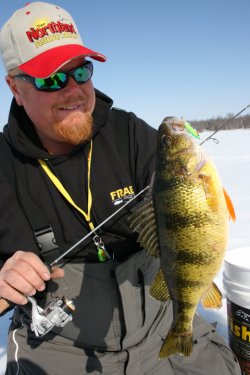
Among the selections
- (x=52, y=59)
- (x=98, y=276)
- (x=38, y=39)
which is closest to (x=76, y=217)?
(x=98, y=276)

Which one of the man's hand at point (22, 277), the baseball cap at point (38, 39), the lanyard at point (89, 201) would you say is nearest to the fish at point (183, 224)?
the man's hand at point (22, 277)

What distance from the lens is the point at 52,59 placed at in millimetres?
2551

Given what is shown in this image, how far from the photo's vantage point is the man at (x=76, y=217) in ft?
8.29

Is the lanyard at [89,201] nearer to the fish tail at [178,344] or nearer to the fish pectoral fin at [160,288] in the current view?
the fish pectoral fin at [160,288]

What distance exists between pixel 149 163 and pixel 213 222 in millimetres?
1168

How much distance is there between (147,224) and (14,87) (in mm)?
1766

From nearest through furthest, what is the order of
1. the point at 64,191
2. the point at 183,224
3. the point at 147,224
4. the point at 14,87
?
the point at 183,224, the point at 147,224, the point at 64,191, the point at 14,87

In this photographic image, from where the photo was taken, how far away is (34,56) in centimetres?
263

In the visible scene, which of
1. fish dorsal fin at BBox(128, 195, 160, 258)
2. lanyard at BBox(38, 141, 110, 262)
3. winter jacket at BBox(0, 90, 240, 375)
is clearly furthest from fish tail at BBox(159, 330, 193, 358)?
lanyard at BBox(38, 141, 110, 262)

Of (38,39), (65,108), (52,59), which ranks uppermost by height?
(38,39)

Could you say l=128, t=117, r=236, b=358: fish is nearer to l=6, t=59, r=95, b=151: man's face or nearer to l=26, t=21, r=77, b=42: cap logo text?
l=6, t=59, r=95, b=151: man's face

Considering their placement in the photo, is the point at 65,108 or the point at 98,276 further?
the point at 65,108

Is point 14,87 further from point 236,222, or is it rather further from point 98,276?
point 236,222

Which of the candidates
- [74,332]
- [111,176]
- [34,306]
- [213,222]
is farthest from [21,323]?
[213,222]
